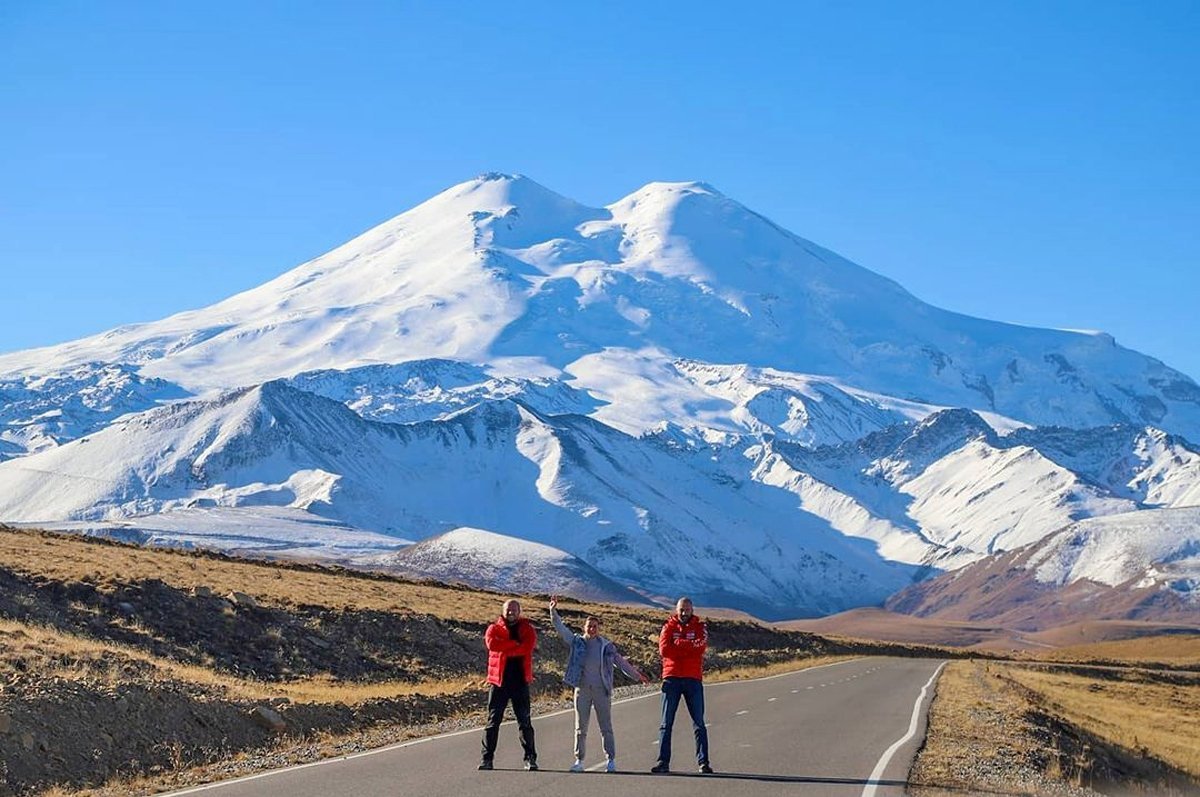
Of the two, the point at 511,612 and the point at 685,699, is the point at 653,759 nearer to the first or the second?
the point at 685,699

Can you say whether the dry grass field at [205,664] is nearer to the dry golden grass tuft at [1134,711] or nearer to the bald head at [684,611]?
the bald head at [684,611]

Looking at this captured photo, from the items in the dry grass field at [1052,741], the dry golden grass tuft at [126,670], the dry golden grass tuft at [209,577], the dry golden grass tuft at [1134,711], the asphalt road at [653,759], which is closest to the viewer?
the asphalt road at [653,759]

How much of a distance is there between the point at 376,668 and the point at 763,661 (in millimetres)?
25719

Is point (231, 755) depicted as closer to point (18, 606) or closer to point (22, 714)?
point (22, 714)

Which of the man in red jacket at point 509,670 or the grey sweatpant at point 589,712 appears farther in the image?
the grey sweatpant at point 589,712

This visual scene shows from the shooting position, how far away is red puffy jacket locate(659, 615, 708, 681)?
69.2 ft

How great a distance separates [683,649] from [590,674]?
1.28 meters

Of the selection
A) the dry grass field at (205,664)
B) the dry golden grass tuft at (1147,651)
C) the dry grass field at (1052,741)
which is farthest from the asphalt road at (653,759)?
the dry golden grass tuft at (1147,651)

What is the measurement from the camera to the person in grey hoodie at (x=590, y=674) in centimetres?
2070

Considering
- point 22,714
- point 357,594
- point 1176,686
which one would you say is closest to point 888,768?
point 22,714

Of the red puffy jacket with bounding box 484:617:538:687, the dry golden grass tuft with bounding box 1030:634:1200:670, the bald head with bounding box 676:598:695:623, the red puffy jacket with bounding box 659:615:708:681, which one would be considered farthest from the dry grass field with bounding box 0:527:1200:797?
the dry golden grass tuft with bounding box 1030:634:1200:670

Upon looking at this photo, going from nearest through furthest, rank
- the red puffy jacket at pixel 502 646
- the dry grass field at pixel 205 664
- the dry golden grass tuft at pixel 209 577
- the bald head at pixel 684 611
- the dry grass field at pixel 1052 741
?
the dry grass field at pixel 205 664 → the red puffy jacket at pixel 502 646 → the bald head at pixel 684 611 → the dry grass field at pixel 1052 741 → the dry golden grass tuft at pixel 209 577

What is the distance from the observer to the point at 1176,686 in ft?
233

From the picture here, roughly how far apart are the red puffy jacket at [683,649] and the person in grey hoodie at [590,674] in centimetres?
49
